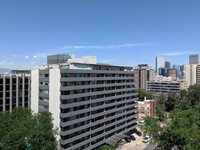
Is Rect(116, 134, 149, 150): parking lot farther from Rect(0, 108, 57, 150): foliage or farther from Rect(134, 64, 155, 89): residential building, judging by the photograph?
Rect(134, 64, 155, 89): residential building

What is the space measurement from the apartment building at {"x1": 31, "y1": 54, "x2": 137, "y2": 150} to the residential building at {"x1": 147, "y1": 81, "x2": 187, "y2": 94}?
316 feet

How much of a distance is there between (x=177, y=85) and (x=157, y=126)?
120 meters

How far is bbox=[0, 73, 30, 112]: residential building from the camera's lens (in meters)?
59.8

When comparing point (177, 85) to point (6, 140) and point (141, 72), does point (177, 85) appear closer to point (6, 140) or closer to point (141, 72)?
point (141, 72)

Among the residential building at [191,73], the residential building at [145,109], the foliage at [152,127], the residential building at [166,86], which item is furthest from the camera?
the residential building at [191,73]

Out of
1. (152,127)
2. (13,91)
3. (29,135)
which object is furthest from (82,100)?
(13,91)

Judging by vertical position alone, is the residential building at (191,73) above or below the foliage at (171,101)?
above

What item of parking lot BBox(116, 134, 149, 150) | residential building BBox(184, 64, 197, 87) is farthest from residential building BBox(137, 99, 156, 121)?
residential building BBox(184, 64, 197, 87)

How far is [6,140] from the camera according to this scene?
3550 centimetres

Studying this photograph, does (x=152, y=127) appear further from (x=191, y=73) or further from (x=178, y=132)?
(x=191, y=73)

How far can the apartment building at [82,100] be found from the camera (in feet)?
152

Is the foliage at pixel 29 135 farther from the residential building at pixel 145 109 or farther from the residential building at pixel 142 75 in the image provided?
the residential building at pixel 142 75

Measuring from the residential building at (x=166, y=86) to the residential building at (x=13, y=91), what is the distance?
114m

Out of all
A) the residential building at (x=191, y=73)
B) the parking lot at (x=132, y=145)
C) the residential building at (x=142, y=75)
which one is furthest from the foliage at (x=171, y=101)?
the residential building at (x=191, y=73)
